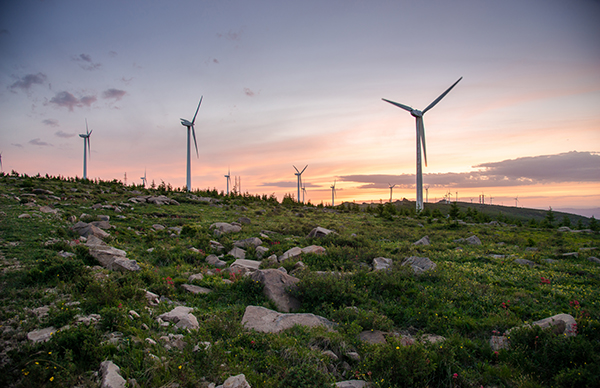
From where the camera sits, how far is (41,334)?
6965mm

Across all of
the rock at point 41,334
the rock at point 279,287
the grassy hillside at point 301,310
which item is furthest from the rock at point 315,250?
the rock at point 41,334

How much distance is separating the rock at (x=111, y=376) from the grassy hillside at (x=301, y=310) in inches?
6.2

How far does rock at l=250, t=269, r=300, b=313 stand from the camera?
35.4 ft

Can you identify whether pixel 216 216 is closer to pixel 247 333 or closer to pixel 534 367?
pixel 247 333

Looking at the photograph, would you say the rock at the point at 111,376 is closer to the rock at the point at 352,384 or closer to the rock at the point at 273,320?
the rock at the point at 273,320

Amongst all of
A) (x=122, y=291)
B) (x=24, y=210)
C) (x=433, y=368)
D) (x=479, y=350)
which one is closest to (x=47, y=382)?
(x=122, y=291)

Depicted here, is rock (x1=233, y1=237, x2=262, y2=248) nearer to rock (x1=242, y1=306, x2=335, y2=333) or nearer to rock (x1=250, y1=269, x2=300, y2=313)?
rock (x1=250, y1=269, x2=300, y2=313)

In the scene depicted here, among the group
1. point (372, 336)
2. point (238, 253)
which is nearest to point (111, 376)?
point (372, 336)

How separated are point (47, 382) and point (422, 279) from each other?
12.2 metres

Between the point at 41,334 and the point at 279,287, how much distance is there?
6839 millimetres

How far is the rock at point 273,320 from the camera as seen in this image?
8758mm

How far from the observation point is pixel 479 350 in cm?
798

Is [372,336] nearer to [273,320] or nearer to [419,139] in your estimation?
[273,320]

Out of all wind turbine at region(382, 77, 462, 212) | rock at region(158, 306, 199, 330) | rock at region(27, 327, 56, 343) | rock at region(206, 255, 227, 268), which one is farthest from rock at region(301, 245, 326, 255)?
wind turbine at region(382, 77, 462, 212)
